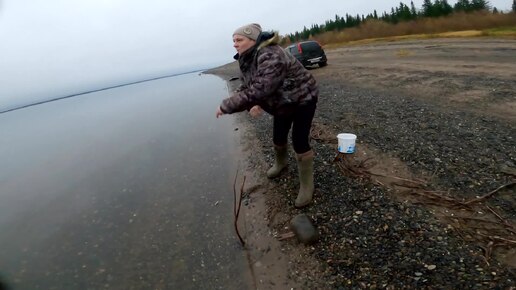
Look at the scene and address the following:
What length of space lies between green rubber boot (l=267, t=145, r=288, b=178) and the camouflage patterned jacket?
4.82ft

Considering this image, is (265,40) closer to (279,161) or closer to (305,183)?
(305,183)

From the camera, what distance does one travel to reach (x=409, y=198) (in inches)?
169

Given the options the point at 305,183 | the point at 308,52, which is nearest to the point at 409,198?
the point at 305,183

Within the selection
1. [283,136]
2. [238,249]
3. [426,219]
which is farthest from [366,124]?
[238,249]

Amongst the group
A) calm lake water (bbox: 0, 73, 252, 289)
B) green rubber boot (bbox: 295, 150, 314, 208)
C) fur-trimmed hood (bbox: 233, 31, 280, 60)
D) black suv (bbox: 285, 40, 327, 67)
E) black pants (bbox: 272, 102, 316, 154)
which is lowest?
calm lake water (bbox: 0, 73, 252, 289)

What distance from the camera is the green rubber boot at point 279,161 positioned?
220 inches

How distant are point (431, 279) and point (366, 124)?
206 inches

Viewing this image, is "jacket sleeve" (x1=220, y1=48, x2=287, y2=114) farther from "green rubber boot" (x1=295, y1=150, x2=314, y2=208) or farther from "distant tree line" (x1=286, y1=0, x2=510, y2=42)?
"distant tree line" (x1=286, y1=0, x2=510, y2=42)

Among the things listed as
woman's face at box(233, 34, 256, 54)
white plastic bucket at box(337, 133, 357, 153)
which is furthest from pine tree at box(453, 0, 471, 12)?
woman's face at box(233, 34, 256, 54)

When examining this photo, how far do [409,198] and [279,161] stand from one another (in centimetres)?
236

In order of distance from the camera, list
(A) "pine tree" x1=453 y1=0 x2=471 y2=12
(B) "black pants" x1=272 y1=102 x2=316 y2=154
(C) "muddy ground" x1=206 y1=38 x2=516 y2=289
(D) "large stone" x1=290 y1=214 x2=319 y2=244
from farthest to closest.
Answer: (A) "pine tree" x1=453 y1=0 x2=471 y2=12 → (B) "black pants" x1=272 y1=102 x2=316 y2=154 → (D) "large stone" x1=290 y1=214 x2=319 y2=244 → (C) "muddy ground" x1=206 y1=38 x2=516 y2=289

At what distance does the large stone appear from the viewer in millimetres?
4043

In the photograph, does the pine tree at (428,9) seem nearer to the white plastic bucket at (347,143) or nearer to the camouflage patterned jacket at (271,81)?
the white plastic bucket at (347,143)

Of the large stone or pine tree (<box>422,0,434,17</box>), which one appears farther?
pine tree (<box>422,0,434,17</box>)
